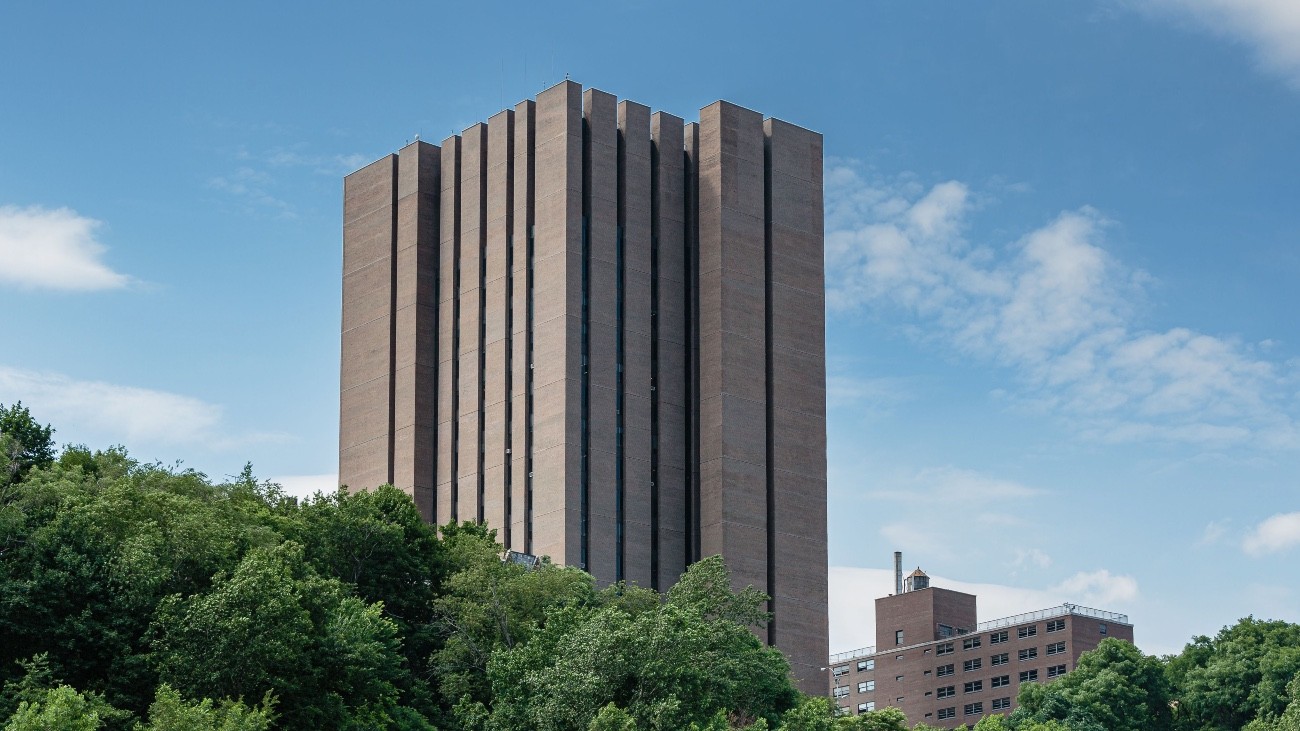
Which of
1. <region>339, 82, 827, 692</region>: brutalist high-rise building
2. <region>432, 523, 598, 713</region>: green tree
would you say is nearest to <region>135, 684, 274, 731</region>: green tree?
<region>432, 523, 598, 713</region>: green tree

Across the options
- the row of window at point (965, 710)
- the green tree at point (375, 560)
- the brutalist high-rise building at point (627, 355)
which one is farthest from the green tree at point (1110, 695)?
the row of window at point (965, 710)

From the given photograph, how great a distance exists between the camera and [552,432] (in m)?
140

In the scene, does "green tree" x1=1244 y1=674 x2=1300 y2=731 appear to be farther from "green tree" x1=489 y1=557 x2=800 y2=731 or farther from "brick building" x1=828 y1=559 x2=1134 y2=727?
"brick building" x1=828 y1=559 x2=1134 y2=727

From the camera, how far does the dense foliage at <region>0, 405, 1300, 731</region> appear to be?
7275cm

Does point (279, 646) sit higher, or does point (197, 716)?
point (279, 646)

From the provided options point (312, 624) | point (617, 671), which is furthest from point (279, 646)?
point (617, 671)

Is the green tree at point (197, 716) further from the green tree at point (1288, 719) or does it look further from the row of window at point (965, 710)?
the row of window at point (965, 710)

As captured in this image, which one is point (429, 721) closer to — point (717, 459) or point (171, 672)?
point (171, 672)

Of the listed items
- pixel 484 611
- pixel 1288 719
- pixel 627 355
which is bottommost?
pixel 1288 719

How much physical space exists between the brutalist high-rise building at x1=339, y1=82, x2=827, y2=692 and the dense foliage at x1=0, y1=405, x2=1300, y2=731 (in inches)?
1603

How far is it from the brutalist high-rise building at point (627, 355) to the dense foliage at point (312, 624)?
134ft

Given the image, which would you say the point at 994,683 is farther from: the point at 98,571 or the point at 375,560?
the point at 98,571

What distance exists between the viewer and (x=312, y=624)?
75.8 meters

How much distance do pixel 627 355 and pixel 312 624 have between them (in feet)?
230
